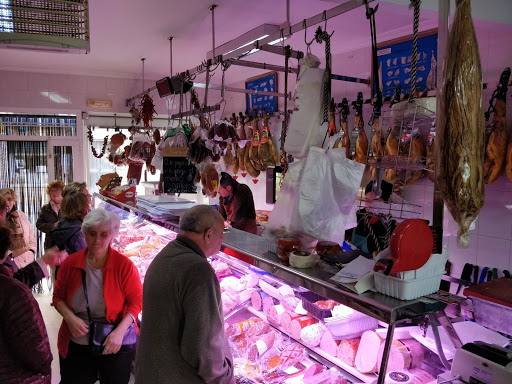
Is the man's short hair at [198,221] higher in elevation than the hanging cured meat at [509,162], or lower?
lower

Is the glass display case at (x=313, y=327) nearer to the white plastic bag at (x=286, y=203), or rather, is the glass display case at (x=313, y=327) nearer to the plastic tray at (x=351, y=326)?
the plastic tray at (x=351, y=326)

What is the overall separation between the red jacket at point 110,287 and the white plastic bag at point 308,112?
64.1 inches

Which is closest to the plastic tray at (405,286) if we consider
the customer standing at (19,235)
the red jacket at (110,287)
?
the red jacket at (110,287)

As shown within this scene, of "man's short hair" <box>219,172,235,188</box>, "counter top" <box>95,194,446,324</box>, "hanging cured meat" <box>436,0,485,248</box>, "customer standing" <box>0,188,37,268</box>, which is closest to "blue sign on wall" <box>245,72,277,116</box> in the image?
"man's short hair" <box>219,172,235,188</box>

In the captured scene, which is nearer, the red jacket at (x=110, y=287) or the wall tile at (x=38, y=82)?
the red jacket at (x=110, y=287)

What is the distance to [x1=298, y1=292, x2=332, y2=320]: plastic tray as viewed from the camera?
2.37 meters

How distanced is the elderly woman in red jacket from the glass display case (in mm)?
580

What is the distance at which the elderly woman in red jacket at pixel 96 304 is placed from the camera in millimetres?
2881

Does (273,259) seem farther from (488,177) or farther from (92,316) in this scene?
(488,177)

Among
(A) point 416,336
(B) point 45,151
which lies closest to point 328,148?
(A) point 416,336

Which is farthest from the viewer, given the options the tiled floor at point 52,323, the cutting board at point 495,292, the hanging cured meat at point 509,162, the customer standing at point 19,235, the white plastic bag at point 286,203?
the customer standing at point 19,235

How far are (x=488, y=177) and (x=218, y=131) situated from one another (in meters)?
2.49

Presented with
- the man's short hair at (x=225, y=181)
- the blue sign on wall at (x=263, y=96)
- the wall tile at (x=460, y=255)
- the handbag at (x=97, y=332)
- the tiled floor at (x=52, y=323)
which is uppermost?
the blue sign on wall at (x=263, y=96)

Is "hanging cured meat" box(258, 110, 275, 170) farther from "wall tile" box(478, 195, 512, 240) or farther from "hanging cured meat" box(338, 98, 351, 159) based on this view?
"wall tile" box(478, 195, 512, 240)
